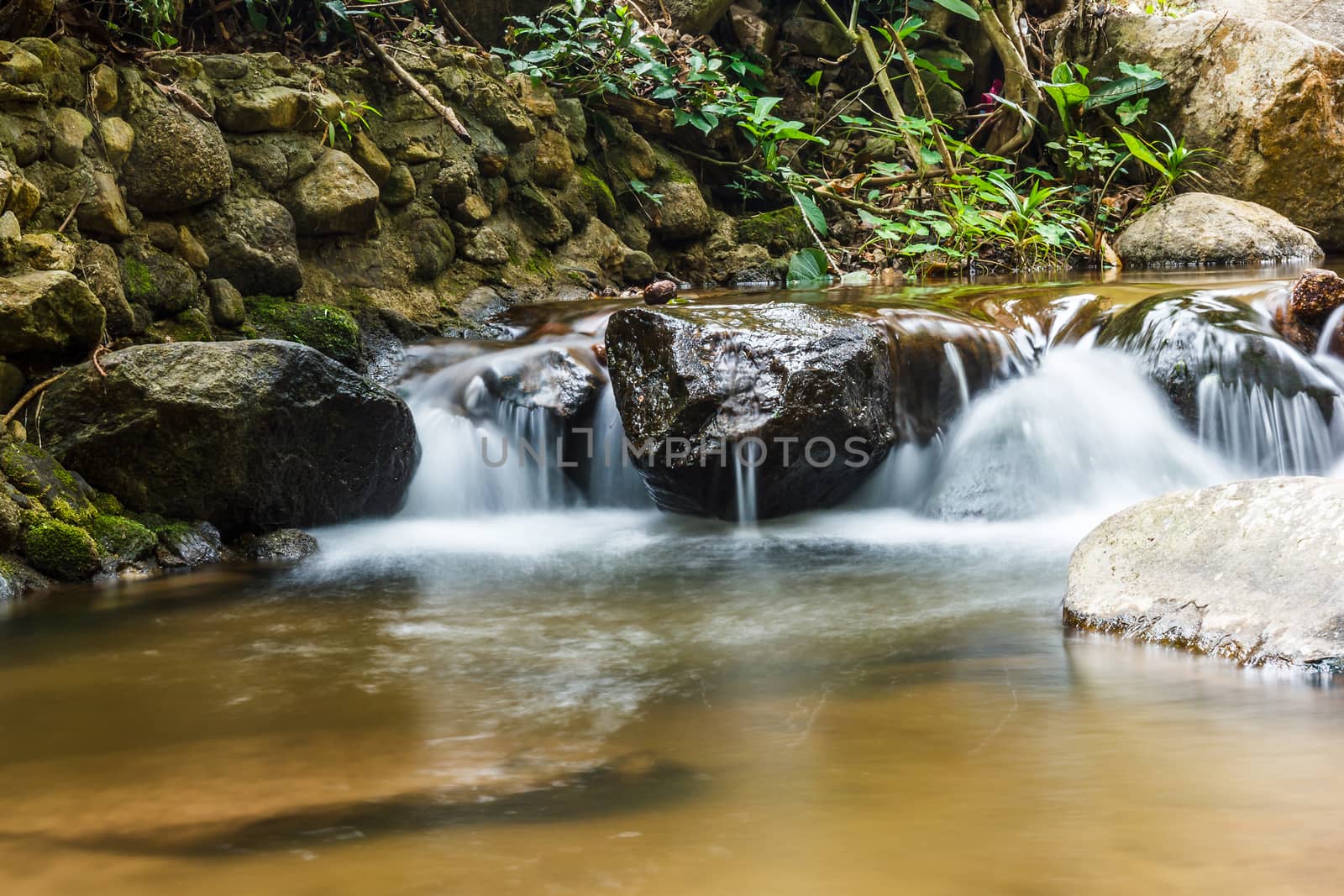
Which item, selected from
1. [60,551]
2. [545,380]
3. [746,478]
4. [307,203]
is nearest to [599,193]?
[307,203]

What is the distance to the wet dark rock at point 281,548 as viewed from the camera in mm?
4117

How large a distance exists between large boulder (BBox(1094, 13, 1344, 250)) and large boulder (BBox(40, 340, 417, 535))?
839 centimetres

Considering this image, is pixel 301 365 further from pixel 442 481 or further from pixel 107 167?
pixel 107 167

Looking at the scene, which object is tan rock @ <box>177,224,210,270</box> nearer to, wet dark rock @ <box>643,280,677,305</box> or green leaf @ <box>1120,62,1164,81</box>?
wet dark rock @ <box>643,280,677,305</box>

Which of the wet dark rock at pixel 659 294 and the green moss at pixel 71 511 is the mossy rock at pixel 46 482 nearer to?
the green moss at pixel 71 511

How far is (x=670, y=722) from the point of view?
2.30 m

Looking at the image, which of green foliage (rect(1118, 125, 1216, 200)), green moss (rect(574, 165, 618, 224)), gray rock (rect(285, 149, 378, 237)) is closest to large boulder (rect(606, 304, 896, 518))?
gray rock (rect(285, 149, 378, 237))

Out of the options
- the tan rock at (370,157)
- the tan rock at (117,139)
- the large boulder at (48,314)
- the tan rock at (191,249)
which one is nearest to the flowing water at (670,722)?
the large boulder at (48,314)

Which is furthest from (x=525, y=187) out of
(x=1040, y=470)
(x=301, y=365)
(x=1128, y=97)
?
(x=1128, y=97)

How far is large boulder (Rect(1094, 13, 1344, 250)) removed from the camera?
938cm

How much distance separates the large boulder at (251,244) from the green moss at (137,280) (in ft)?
1.51

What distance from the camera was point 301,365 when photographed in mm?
4234

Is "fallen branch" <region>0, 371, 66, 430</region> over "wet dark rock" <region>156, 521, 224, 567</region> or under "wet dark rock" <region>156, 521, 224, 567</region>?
over

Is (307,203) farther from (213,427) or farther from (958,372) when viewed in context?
(958,372)
